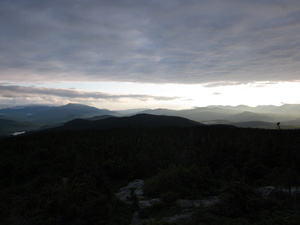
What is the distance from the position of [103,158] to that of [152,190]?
951 inches

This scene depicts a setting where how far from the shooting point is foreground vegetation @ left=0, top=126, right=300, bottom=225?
62.7 feet

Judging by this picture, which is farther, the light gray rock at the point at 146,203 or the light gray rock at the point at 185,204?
the light gray rock at the point at 146,203

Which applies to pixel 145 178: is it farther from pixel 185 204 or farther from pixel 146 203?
pixel 185 204

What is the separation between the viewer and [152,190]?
3253 cm

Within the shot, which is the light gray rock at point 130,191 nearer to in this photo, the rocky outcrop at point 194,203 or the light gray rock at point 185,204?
the light gray rock at point 185,204

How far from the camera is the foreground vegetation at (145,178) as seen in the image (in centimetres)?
1911

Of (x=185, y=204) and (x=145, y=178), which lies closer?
(x=185, y=204)

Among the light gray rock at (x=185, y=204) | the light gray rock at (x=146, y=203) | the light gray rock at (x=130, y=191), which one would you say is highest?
the light gray rock at (x=185, y=204)

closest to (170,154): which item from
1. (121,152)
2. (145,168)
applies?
(145,168)

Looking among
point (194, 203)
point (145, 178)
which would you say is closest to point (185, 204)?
point (194, 203)

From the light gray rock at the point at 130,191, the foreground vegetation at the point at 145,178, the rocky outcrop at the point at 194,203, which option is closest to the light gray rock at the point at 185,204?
the rocky outcrop at the point at 194,203

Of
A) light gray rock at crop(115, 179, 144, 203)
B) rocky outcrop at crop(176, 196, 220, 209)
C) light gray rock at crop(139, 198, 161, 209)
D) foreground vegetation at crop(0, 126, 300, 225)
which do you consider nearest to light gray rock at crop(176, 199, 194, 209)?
rocky outcrop at crop(176, 196, 220, 209)

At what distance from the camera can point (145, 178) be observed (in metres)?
46.0

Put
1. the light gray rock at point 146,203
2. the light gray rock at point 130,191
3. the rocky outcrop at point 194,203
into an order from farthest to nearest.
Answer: the light gray rock at point 130,191 → the light gray rock at point 146,203 → the rocky outcrop at point 194,203
